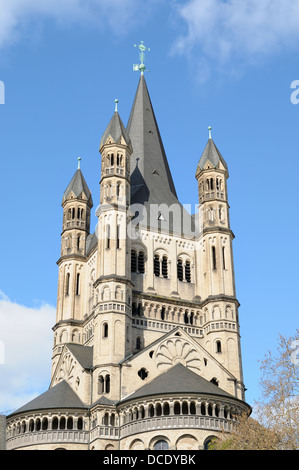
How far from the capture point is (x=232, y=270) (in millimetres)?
59938

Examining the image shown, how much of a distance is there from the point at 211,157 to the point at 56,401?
26297 millimetres

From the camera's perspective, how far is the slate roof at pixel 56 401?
50500 millimetres

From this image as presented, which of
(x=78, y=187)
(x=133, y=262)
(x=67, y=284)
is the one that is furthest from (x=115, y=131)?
(x=67, y=284)

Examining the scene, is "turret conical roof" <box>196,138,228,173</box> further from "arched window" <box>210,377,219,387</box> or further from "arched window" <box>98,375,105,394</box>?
"arched window" <box>98,375,105,394</box>

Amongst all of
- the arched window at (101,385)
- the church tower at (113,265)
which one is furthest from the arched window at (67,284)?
the arched window at (101,385)

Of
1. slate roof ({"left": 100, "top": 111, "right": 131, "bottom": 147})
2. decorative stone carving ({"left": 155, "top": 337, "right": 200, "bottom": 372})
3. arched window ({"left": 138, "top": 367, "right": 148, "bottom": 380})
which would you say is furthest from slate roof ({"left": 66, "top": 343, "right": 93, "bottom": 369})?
slate roof ({"left": 100, "top": 111, "right": 131, "bottom": 147})

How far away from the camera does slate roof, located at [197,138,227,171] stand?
211 ft

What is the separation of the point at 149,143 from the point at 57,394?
91.6 feet

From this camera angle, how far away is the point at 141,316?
5684cm

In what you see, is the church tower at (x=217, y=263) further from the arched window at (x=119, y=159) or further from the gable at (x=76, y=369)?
the gable at (x=76, y=369)

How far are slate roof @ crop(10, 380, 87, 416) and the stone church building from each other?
0.47 feet

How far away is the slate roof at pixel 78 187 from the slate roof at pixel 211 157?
10.9m

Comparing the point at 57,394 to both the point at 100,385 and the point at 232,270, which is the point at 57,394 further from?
the point at 232,270

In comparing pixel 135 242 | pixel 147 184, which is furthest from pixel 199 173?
pixel 135 242
